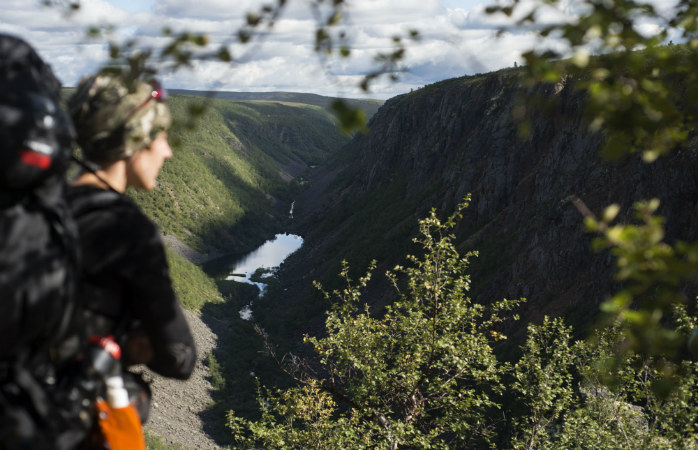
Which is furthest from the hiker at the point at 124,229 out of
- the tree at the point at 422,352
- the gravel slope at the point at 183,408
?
the gravel slope at the point at 183,408

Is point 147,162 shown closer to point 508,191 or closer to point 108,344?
point 108,344

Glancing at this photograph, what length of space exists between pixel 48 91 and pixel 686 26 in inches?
119

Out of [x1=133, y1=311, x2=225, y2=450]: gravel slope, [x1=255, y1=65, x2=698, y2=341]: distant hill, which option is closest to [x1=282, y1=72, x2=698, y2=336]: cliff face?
[x1=255, y1=65, x2=698, y2=341]: distant hill

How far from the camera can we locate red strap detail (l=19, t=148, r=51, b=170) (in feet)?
6.05

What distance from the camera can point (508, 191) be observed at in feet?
144

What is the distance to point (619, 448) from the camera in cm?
1022

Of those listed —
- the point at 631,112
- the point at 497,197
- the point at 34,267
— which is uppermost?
the point at 497,197

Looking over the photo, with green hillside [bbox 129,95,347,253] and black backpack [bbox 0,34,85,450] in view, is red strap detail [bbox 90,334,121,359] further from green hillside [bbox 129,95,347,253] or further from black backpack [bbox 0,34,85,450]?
green hillside [bbox 129,95,347,253]

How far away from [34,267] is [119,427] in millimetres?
695

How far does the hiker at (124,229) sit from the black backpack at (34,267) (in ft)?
0.41

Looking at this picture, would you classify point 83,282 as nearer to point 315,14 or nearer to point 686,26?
point 315,14

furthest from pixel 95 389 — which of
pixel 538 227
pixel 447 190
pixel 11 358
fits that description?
pixel 447 190

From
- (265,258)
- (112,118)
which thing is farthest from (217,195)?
(112,118)

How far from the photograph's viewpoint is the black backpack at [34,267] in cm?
183
